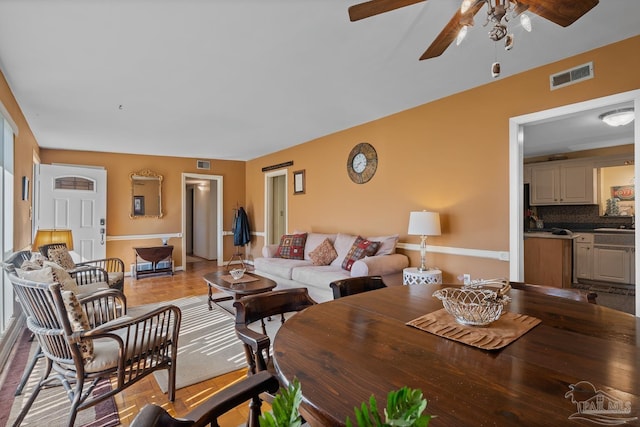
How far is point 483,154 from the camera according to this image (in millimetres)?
3154

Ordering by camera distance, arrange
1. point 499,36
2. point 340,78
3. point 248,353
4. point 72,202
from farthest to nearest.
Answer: point 72,202 < point 340,78 < point 499,36 < point 248,353

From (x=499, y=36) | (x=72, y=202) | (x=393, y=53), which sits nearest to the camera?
(x=499, y=36)

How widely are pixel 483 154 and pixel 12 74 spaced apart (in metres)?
4.40

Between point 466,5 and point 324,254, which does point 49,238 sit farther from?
point 466,5

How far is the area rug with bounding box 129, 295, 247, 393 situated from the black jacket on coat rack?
10.1 ft

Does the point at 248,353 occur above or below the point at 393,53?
below

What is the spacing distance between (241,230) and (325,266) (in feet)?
11.0

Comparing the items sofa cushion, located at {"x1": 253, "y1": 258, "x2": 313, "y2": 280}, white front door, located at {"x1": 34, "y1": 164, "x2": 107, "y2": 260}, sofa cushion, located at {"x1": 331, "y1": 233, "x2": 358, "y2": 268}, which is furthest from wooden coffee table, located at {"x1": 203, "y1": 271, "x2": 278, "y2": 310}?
white front door, located at {"x1": 34, "y1": 164, "x2": 107, "y2": 260}

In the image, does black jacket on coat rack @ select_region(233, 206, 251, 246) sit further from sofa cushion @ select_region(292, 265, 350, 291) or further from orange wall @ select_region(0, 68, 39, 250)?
orange wall @ select_region(0, 68, 39, 250)

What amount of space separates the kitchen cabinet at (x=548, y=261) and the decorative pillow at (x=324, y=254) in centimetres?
277

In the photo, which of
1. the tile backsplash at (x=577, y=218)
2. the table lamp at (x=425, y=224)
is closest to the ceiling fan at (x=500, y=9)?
the table lamp at (x=425, y=224)

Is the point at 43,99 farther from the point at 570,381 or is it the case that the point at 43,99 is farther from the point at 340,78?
the point at 570,381

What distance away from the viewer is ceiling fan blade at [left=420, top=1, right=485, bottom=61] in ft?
4.68

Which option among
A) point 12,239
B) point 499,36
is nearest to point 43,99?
point 12,239
